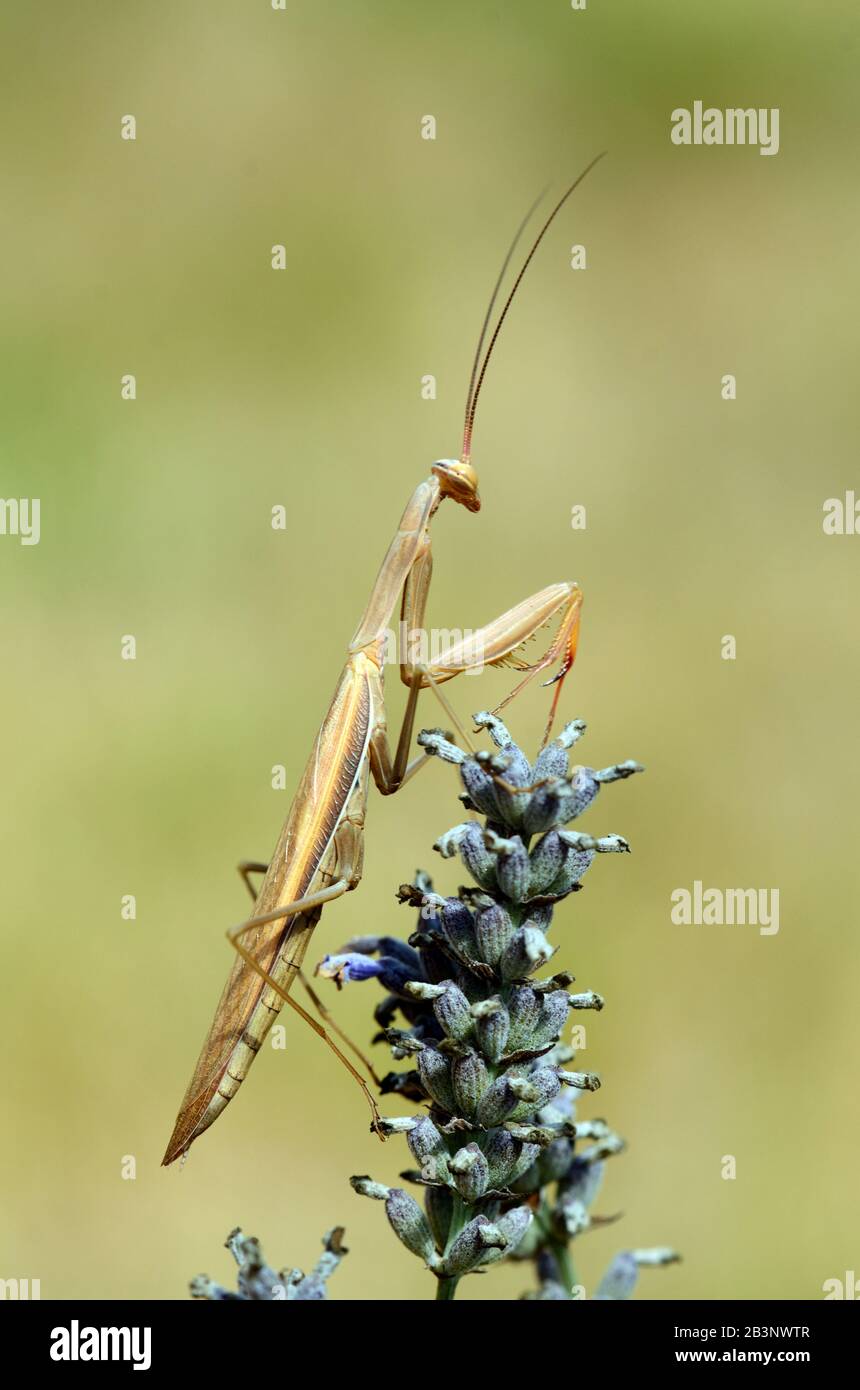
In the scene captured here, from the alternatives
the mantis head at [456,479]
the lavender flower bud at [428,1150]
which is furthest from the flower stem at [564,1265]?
the mantis head at [456,479]

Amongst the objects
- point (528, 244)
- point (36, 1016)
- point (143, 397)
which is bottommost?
point (36, 1016)

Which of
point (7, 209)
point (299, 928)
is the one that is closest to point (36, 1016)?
point (299, 928)

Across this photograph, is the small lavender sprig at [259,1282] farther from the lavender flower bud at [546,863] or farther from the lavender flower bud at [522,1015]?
the lavender flower bud at [546,863]

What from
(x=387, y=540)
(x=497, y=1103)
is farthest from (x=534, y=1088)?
(x=387, y=540)

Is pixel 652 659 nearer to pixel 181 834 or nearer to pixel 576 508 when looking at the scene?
pixel 576 508

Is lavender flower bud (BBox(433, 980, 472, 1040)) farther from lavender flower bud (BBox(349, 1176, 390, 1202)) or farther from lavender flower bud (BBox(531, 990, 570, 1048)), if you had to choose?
lavender flower bud (BBox(349, 1176, 390, 1202))

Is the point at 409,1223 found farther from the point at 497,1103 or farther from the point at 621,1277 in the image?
the point at 621,1277

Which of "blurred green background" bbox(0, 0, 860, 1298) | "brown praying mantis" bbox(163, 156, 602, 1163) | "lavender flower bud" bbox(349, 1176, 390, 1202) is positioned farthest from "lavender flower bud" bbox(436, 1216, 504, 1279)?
"blurred green background" bbox(0, 0, 860, 1298)
